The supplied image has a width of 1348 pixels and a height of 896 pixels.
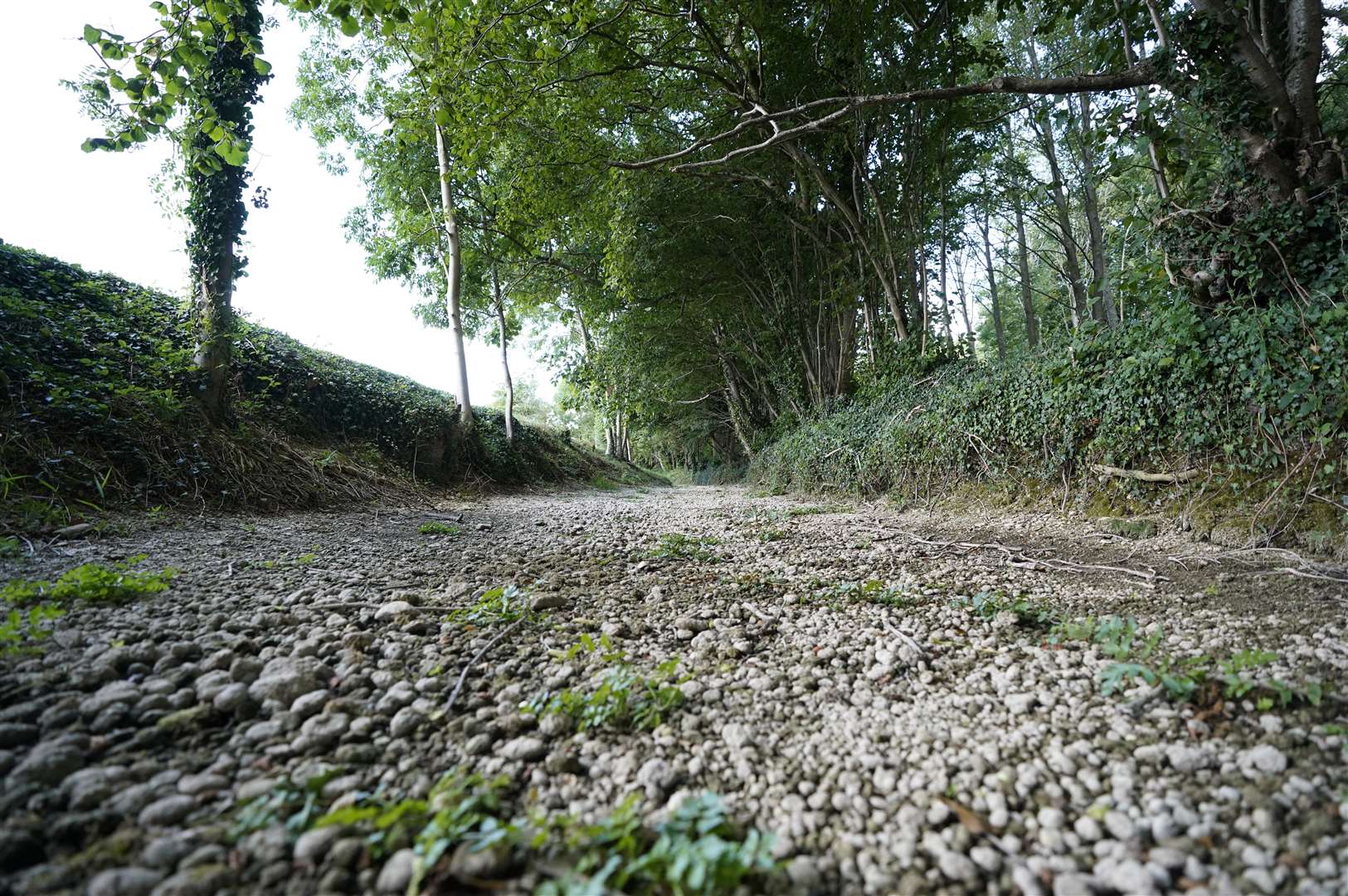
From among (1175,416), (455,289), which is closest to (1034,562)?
(1175,416)

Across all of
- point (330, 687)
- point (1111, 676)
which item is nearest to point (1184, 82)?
point (1111, 676)

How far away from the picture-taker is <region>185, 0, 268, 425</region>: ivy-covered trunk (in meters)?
5.85

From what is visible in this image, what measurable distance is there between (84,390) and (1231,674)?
8.25 meters

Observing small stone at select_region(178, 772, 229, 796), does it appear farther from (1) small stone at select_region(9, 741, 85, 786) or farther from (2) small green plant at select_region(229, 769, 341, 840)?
(1) small stone at select_region(9, 741, 85, 786)

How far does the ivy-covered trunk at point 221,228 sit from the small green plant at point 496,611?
17.2 feet

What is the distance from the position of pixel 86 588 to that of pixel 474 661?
1.89m

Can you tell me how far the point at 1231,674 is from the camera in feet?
5.58

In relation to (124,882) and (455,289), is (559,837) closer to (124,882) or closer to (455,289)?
(124,882)

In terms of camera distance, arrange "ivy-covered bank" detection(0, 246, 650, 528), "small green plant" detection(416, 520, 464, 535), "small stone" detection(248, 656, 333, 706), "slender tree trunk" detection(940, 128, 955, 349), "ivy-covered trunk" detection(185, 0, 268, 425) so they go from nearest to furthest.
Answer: "small stone" detection(248, 656, 333, 706) → "ivy-covered bank" detection(0, 246, 650, 528) → "small green plant" detection(416, 520, 464, 535) → "ivy-covered trunk" detection(185, 0, 268, 425) → "slender tree trunk" detection(940, 128, 955, 349)

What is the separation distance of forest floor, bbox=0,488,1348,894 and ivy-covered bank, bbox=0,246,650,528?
1.56 m

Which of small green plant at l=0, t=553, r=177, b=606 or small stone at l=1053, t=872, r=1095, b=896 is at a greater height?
small green plant at l=0, t=553, r=177, b=606

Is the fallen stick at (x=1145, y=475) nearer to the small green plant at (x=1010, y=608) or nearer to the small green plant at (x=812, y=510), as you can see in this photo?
the small green plant at (x=1010, y=608)

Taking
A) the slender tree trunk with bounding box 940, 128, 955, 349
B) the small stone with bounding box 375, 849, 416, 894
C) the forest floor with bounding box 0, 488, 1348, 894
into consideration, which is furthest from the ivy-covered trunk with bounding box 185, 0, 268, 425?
the slender tree trunk with bounding box 940, 128, 955, 349

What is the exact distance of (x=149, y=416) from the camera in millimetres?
5043
